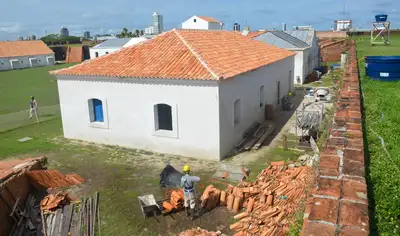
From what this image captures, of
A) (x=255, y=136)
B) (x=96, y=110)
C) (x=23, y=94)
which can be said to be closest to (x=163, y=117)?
(x=96, y=110)

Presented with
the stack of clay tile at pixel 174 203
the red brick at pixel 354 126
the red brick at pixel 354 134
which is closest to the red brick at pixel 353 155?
the red brick at pixel 354 134

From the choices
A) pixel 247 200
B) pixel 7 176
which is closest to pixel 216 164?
pixel 247 200

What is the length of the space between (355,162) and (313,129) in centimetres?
906

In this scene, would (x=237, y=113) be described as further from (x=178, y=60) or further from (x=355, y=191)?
(x=355, y=191)

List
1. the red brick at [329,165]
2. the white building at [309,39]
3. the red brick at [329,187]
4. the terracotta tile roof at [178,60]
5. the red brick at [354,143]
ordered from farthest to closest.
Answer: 1. the white building at [309,39]
2. the terracotta tile roof at [178,60]
3. the red brick at [354,143]
4. the red brick at [329,165]
5. the red brick at [329,187]

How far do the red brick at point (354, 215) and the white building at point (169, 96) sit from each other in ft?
29.2

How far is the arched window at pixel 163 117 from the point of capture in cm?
1490

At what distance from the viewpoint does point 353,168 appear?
18.3 ft

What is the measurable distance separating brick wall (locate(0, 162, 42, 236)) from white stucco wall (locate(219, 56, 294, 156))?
707cm

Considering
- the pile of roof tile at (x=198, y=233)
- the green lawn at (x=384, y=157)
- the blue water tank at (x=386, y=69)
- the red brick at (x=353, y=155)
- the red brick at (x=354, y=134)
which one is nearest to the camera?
the green lawn at (x=384, y=157)

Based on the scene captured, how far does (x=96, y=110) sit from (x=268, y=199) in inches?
399

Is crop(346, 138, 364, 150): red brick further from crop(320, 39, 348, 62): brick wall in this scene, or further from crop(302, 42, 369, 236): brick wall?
crop(320, 39, 348, 62): brick wall

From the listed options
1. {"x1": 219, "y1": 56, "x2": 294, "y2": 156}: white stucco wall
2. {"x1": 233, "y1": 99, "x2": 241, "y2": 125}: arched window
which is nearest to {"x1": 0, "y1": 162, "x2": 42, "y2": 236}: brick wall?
{"x1": 219, "y1": 56, "x2": 294, "y2": 156}: white stucco wall

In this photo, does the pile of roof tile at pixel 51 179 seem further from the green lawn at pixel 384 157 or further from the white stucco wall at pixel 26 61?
the white stucco wall at pixel 26 61
